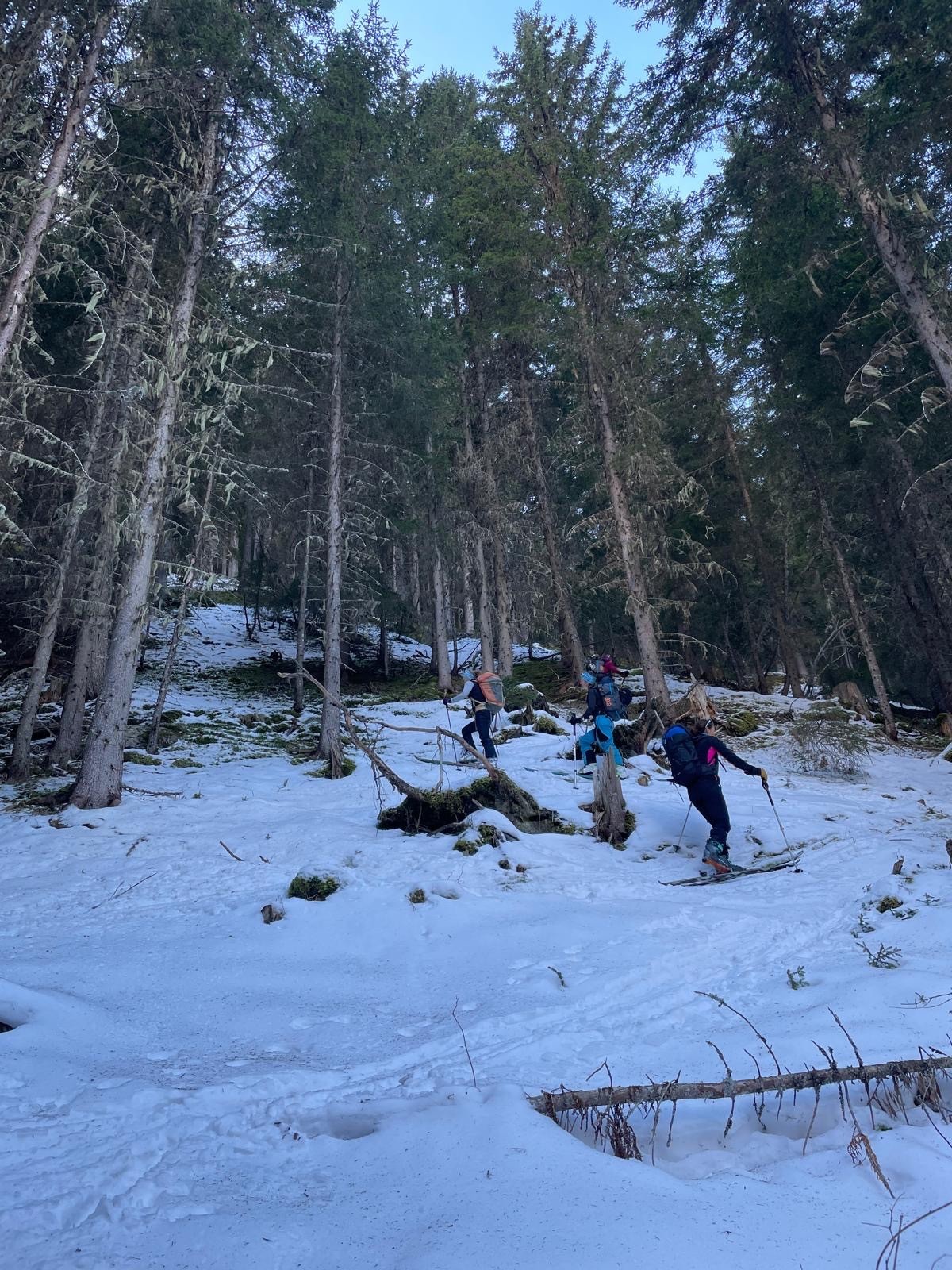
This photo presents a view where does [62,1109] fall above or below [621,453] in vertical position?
below

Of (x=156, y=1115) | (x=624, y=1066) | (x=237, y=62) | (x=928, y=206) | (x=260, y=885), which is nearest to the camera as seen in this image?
(x=156, y=1115)

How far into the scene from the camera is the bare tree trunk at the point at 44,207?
24.3 ft

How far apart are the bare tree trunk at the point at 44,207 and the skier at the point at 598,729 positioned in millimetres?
8665

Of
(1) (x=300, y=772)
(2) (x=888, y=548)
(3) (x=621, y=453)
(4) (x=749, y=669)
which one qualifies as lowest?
(1) (x=300, y=772)

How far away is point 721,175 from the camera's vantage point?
1139cm

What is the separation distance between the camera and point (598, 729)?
8602mm

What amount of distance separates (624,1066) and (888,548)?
16601mm

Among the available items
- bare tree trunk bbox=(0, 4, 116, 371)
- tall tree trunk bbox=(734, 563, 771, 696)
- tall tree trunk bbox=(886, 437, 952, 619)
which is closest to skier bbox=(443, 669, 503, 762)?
bare tree trunk bbox=(0, 4, 116, 371)

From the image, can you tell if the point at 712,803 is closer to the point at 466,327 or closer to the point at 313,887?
the point at 313,887

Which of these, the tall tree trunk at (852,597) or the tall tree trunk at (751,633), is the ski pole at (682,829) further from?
the tall tree trunk at (751,633)

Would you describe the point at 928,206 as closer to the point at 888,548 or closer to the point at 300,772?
the point at 888,548

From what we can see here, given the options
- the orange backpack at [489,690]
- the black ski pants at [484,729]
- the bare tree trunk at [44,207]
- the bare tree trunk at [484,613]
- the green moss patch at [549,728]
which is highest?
the bare tree trunk at [44,207]

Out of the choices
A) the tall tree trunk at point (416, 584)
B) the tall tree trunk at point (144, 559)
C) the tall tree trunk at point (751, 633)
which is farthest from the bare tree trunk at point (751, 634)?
the tall tree trunk at point (144, 559)

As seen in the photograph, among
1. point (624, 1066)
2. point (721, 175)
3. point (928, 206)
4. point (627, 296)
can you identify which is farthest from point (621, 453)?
point (624, 1066)
